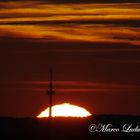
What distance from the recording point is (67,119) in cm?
10331

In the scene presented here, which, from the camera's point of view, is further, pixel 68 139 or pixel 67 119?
pixel 67 119

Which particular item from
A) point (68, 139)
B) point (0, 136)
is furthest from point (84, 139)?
point (0, 136)

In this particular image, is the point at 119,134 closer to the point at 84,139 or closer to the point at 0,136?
the point at 84,139

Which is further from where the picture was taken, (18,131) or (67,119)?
(67,119)

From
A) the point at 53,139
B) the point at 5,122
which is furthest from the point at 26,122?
the point at 53,139

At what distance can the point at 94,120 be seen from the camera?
10156 centimetres

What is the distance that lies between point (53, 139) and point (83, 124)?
824cm

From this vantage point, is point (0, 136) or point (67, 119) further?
point (67, 119)

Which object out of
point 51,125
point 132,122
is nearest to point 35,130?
point 51,125

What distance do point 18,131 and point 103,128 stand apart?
25.5 feet

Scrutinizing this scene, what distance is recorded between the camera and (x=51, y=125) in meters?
98.8

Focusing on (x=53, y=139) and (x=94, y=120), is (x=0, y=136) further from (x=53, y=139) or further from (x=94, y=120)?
(x=94, y=120)

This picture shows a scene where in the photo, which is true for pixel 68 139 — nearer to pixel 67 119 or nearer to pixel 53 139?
pixel 53 139

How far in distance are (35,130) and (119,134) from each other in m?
7.58
